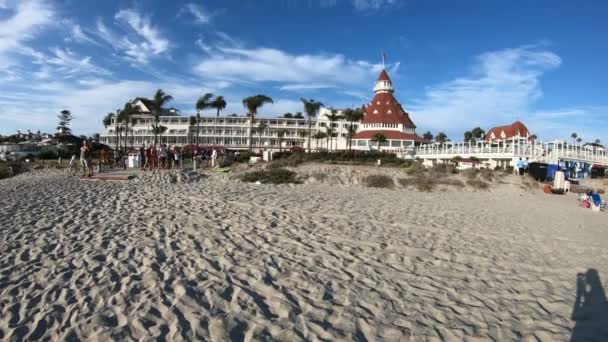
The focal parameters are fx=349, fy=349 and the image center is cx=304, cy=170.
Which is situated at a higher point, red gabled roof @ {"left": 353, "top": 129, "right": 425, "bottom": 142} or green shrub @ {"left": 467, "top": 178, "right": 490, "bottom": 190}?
red gabled roof @ {"left": 353, "top": 129, "right": 425, "bottom": 142}

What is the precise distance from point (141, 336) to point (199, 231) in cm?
367

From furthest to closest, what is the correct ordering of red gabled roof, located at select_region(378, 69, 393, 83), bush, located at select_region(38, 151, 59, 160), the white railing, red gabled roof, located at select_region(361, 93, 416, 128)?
red gabled roof, located at select_region(378, 69, 393, 83), red gabled roof, located at select_region(361, 93, 416, 128), bush, located at select_region(38, 151, 59, 160), the white railing

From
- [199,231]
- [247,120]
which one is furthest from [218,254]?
[247,120]

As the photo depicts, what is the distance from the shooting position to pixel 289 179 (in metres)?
→ 17.6

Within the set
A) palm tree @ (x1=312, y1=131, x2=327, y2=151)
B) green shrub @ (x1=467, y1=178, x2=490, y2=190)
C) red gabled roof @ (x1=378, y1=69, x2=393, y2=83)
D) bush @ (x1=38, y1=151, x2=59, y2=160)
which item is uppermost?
red gabled roof @ (x1=378, y1=69, x2=393, y2=83)

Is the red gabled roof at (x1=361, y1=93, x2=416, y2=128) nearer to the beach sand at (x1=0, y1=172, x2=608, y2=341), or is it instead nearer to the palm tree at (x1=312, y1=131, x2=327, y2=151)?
the palm tree at (x1=312, y1=131, x2=327, y2=151)

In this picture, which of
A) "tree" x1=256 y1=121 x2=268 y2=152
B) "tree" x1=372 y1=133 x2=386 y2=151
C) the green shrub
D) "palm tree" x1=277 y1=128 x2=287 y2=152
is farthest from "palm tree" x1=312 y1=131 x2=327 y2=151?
the green shrub

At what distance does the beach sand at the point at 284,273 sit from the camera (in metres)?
3.63

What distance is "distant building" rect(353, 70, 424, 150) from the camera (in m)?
57.9

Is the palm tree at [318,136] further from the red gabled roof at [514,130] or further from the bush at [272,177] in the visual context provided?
the bush at [272,177]

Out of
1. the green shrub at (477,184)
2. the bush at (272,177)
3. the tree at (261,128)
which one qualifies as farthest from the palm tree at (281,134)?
the green shrub at (477,184)

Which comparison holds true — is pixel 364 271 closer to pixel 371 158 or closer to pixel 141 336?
pixel 141 336

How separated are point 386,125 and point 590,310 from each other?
5795 cm

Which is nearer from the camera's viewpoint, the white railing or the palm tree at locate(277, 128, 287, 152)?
the white railing
